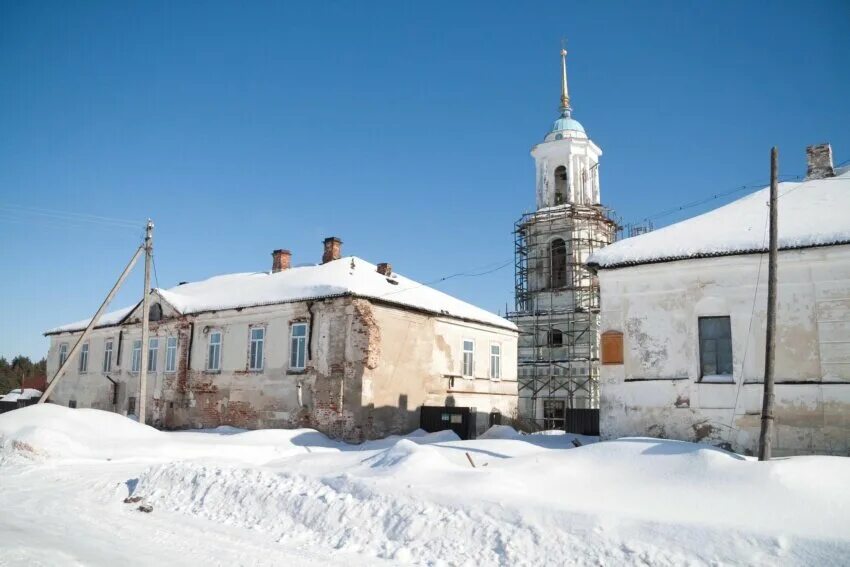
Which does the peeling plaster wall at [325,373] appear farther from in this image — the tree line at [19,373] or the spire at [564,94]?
the tree line at [19,373]

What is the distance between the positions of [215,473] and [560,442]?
9.65 m

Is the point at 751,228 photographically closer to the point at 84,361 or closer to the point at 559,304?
the point at 559,304

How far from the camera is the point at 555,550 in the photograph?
754 centimetres

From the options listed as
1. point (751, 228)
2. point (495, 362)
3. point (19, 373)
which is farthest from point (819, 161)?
point (19, 373)

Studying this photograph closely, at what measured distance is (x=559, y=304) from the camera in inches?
1405

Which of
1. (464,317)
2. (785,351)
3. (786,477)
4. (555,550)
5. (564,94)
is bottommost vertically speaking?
(555,550)

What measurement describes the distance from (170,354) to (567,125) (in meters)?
26.4

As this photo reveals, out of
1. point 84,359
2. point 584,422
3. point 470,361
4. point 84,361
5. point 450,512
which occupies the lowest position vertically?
point 450,512

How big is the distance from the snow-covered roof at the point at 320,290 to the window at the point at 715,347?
1059cm

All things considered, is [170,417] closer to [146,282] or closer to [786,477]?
[146,282]

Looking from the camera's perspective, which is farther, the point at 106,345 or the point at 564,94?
the point at 564,94

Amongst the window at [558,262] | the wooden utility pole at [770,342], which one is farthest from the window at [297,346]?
the window at [558,262]

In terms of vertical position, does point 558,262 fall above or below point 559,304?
above

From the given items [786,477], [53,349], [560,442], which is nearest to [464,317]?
[560,442]
